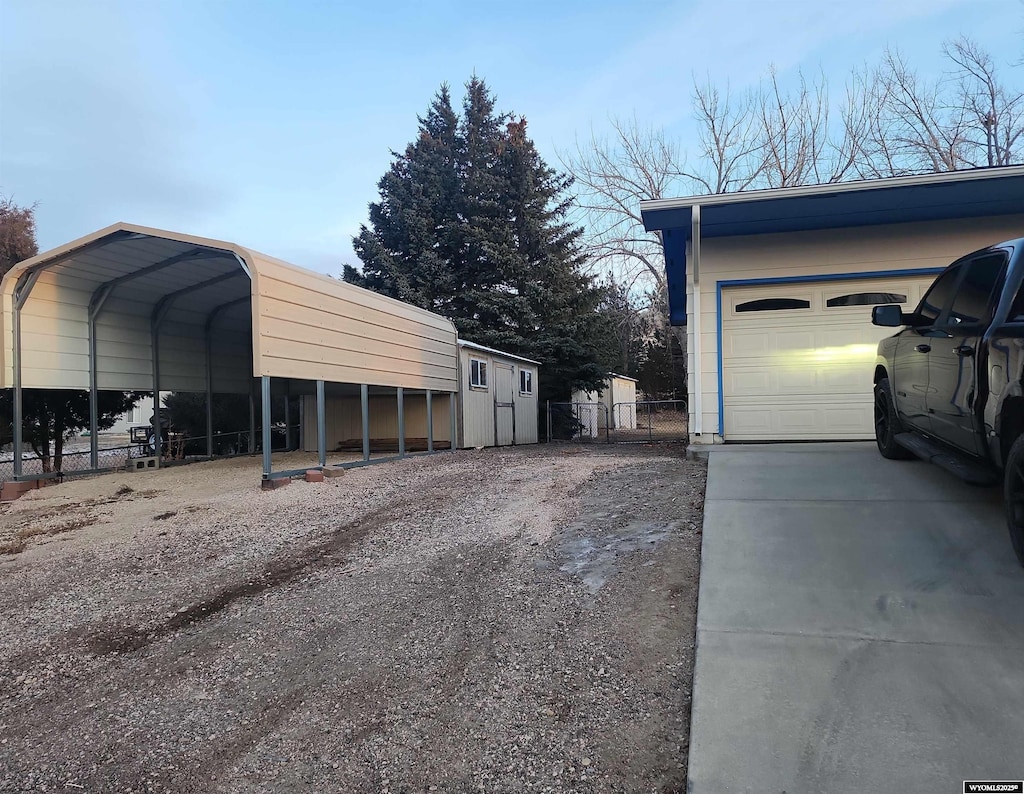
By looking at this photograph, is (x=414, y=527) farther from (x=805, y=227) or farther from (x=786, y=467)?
(x=805, y=227)

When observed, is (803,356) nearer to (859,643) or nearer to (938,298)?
(938,298)

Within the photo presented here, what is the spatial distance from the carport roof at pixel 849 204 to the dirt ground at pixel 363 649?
131 inches

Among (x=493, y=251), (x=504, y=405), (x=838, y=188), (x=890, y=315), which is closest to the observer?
(x=890, y=315)

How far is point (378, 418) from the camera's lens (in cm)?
1508

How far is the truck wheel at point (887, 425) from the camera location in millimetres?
5848

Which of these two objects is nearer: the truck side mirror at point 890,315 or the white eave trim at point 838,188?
the truck side mirror at point 890,315

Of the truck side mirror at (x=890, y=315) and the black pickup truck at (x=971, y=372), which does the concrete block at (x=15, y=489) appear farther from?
the black pickup truck at (x=971, y=372)

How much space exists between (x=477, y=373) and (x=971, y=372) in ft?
40.0

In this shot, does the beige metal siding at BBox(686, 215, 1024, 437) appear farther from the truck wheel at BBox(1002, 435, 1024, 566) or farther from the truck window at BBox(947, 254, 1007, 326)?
the truck wheel at BBox(1002, 435, 1024, 566)

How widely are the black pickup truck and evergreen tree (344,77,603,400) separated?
15942 millimetres

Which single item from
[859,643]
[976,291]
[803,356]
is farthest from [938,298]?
[803,356]

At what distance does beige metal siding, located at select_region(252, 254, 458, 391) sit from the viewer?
8.27m

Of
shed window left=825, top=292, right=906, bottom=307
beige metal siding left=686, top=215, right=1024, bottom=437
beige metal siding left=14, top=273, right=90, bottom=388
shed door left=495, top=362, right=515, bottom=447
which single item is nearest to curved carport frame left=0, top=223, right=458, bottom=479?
beige metal siding left=14, top=273, right=90, bottom=388

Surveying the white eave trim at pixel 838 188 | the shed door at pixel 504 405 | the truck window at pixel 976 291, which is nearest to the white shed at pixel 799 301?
the white eave trim at pixel 838 188
